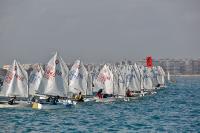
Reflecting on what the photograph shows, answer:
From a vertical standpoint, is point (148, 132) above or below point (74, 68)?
below

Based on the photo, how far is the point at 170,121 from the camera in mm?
61719

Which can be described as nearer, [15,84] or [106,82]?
[15,84]

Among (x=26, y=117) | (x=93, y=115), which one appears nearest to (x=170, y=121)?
(x=93, y=115)

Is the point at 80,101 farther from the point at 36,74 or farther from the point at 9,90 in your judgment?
the point at 36,74

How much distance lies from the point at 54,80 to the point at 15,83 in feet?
18.9

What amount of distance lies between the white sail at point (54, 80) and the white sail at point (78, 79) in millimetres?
10214

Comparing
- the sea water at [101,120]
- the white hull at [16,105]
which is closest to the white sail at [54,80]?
the white hull at [16,105]

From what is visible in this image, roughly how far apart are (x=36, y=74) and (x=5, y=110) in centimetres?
2686

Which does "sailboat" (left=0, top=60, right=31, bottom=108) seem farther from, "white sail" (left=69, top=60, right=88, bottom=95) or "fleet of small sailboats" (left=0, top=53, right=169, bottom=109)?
"white sail" (left=69, top=60, right=88, bottom=95)

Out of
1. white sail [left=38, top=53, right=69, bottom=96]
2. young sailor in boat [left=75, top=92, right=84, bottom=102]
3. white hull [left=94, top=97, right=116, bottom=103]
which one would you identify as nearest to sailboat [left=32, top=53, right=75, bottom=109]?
white sail [left=38, top=53, right=69, bottom=96]

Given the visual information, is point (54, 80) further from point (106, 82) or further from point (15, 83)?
point (106, 82)

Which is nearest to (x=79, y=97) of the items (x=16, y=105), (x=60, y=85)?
(x=60, y=85)

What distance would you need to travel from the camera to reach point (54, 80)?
7612cm

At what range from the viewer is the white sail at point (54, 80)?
75.9 metres
